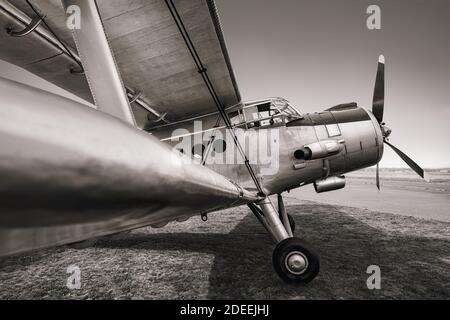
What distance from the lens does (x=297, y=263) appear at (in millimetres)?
3281

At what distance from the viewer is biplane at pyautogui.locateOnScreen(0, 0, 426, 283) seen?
260mm

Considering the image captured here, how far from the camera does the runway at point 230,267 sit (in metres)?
3.20

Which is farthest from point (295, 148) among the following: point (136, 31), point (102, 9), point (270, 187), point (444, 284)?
point (102, 9)

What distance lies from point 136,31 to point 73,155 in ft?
11.2

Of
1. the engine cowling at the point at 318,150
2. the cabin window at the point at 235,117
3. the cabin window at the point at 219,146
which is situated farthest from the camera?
the cabin window at the point at 235,117

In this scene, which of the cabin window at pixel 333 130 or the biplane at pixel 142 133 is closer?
the biplane at pixel 142 133

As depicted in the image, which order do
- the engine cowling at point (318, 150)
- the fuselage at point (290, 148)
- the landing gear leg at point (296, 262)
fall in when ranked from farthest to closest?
the fuselage at point (290, 148) → the engine cowling at point (318, 150) → the landing gear leg at point (296, 262)

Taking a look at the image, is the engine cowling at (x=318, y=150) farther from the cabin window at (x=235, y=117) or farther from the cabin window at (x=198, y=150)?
the cabin window at (x=198, y=150)

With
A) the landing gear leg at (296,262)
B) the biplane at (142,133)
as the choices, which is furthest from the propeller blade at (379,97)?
the landing gear leg at (296,262)

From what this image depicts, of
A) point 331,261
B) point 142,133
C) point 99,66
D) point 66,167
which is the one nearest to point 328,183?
point 331,261

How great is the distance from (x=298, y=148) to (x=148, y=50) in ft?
9.27

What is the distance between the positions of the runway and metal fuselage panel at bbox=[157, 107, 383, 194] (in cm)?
144

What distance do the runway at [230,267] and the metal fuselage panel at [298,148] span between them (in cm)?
144

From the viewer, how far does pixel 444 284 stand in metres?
3.31
